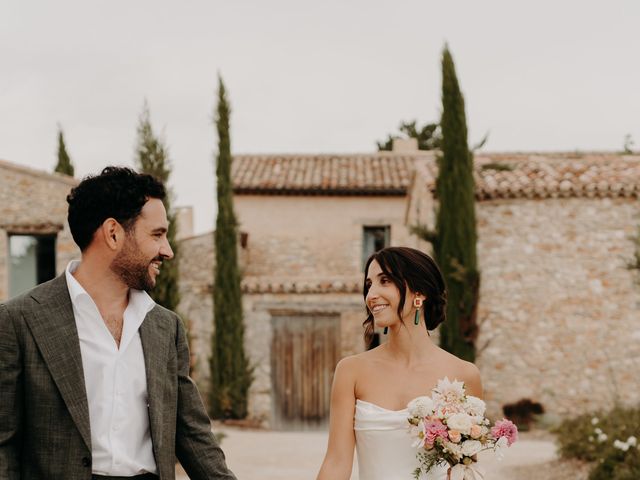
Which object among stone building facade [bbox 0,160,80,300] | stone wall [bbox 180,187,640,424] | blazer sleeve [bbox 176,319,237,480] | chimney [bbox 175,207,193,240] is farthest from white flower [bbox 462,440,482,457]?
chimney [bbox 175,207,193,240]

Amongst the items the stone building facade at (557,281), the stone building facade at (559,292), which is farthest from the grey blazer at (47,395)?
the stone building facade at (559,292)

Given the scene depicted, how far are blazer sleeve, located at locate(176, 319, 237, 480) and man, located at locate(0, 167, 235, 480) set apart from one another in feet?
0.20

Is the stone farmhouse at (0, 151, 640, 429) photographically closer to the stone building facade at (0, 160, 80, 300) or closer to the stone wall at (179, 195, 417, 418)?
the stone building facade at (0, 160, 80, 300)

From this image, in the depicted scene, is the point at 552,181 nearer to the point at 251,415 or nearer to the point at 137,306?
the point at 251,415

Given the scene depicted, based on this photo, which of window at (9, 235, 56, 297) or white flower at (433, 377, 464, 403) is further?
window at (9, 235, 56, 297)

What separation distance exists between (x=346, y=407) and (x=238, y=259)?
1424 cm

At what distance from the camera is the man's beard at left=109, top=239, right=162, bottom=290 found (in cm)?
284

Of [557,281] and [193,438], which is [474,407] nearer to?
[193,438]

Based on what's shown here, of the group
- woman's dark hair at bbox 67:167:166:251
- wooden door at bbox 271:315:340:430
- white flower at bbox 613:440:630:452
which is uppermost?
woman's dark hair at bbox 67:167:166:251

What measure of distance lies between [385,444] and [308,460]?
826cm

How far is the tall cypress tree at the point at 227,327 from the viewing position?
16.8 meters

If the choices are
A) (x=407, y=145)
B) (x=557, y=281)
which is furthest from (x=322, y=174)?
(x=557, y=281)

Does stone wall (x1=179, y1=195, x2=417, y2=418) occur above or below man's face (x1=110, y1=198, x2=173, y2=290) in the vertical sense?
below

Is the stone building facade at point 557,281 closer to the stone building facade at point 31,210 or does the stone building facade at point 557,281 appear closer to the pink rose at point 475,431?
the stone building facade at point 31,210
